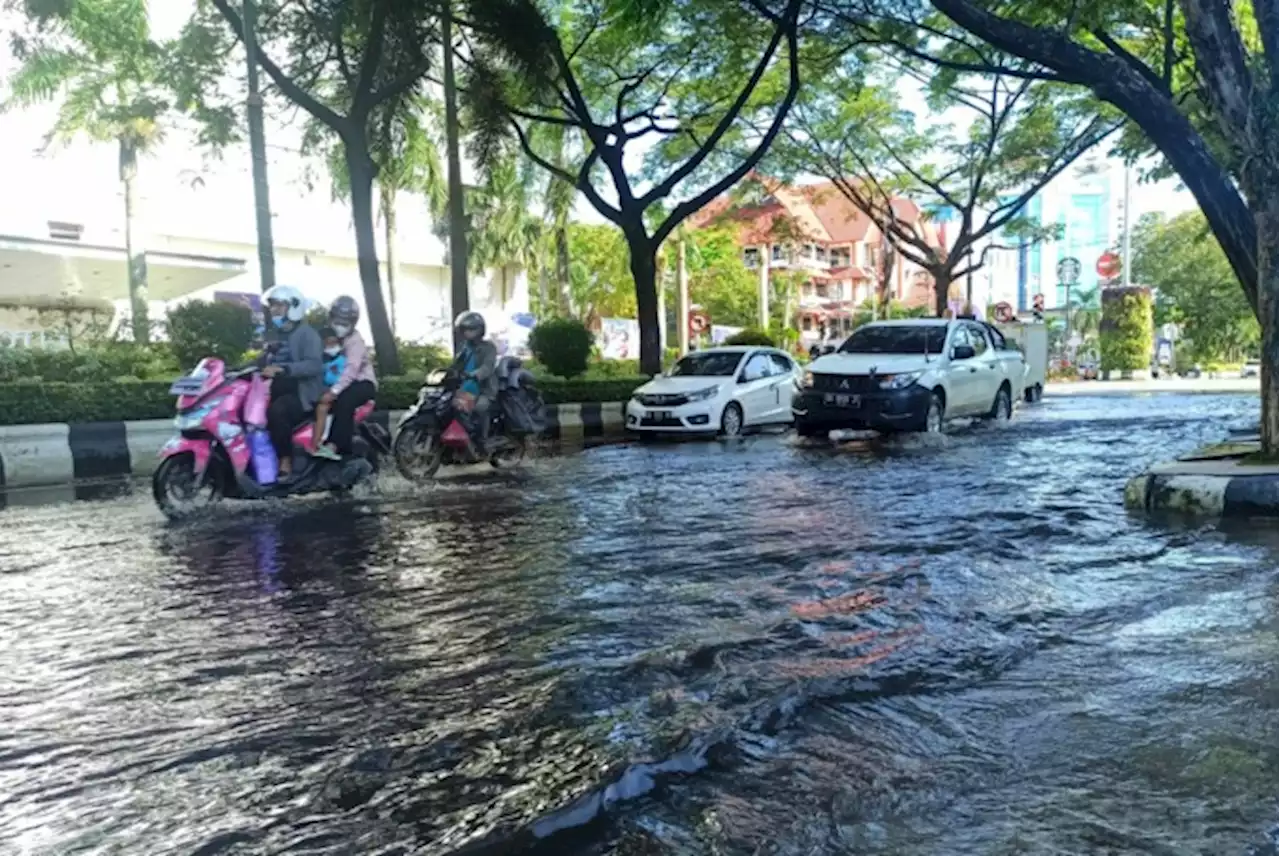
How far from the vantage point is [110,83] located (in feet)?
68.1

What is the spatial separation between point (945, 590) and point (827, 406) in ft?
27.9

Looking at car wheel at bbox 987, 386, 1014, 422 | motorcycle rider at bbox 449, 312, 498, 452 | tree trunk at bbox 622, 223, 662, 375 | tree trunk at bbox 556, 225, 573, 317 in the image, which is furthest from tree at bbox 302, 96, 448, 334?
car wheel at bbox 987, 386, 1014, 422

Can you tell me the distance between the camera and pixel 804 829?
2537 millimetres

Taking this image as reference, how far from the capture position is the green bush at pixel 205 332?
15594mm

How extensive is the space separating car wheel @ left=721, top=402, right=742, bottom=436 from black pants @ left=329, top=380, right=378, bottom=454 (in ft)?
23.5

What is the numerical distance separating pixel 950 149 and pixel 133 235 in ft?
67.7

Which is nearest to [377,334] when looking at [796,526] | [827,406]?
[827,406]

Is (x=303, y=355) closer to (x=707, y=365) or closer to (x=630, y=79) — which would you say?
(x=707, y=365)

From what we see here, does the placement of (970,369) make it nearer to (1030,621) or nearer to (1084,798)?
(1030,621)

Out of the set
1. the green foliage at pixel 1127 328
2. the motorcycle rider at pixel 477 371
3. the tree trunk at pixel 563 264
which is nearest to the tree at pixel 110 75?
the motorcycle rider at pixel 477 371

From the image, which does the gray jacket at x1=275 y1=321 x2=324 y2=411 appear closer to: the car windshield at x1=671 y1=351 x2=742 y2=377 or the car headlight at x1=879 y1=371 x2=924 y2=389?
the car headlight at x1=879 y1=371 x2=924 y2=389

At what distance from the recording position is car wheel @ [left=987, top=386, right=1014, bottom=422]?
16056mm

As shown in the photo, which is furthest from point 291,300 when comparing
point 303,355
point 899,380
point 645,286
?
Result: point 645,286

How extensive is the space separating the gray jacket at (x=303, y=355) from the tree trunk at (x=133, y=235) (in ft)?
50.9
